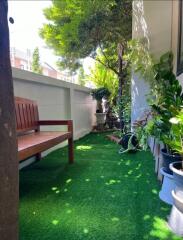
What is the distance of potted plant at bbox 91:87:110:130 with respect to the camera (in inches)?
253

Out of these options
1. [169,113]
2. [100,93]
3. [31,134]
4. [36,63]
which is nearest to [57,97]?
[36,63]

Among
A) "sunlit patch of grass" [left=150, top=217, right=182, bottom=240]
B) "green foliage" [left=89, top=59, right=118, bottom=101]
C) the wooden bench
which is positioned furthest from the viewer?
"green foliage" [left=89, top=59, right=118, bottom=101]

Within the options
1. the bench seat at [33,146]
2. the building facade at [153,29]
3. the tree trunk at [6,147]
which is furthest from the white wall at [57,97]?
the tree trunk at [6,147]

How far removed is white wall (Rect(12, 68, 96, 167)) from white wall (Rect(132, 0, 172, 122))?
1.52 m

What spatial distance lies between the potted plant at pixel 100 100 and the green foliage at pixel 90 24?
1.21 meters

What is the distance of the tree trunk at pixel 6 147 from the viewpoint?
2.48 feet

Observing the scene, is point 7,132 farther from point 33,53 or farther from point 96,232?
point 33,53

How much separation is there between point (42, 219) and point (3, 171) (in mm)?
1011

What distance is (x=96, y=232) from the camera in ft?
4.69

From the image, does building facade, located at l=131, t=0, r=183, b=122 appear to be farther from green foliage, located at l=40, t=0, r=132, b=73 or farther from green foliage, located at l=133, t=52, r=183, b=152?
green foliage, located at l=133, t=52, r=183, b=152

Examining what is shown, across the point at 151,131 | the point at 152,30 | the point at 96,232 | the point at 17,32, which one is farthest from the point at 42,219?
the point at 152,30

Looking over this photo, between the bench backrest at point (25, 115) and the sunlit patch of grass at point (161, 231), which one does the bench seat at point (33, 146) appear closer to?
the bench backrest at point (25, 115)

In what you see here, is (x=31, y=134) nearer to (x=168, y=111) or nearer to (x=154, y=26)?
(x=168, y=111)

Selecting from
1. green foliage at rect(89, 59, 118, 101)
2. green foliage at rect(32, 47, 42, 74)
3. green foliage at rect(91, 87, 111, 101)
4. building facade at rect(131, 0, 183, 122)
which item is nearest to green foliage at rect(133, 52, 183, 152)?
building facade at rect(131, 0, 183, 122)
